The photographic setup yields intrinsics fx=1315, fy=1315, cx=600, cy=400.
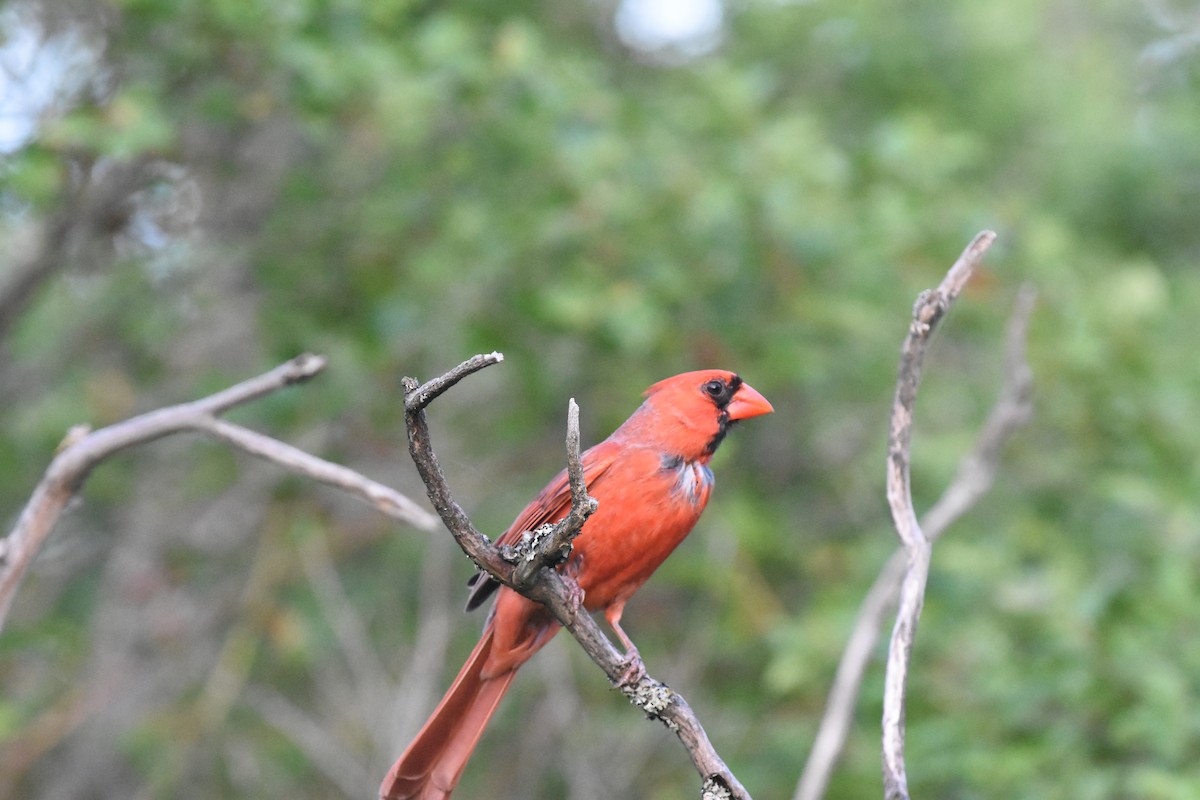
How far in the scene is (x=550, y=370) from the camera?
18.8ft

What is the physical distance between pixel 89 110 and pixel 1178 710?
381 centimetres

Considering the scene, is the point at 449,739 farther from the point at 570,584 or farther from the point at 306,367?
the point at 306,367

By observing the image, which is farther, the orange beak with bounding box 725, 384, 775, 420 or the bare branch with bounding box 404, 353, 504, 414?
the orange beak with bounding box 725, 384, 775, 420

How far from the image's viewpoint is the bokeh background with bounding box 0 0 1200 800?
14.7 ft

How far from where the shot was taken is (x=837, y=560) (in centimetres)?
571

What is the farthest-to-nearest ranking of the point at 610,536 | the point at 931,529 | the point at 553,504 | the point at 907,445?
the point at 931,529 → the point at 553,504 → the point at 610,536 → the point at 907,445

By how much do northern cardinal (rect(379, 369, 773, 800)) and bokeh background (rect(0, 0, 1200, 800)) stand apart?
1582 mm

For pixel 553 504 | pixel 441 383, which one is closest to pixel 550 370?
pixel 553 504

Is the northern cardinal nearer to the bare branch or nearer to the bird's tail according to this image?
the bird's tail

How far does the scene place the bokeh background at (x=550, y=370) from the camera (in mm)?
4488

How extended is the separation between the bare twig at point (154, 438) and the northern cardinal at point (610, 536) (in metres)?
0.32

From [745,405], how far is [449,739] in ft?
3.33

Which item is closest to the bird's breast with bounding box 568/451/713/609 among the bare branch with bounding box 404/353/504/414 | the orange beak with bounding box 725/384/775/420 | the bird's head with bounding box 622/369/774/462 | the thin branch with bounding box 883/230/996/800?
the bird's head with bounding box 622/369/774/462

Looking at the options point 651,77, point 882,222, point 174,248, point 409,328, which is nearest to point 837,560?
point 882,222
